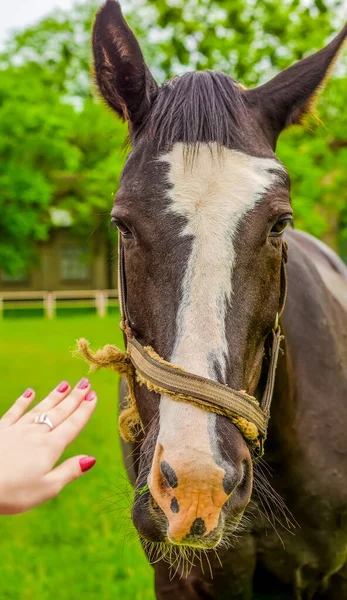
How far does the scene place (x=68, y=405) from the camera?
241 centimetres

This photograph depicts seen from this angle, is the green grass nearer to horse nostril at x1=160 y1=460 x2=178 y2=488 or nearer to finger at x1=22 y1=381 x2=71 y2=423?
finger at x1=22 y1=381 x2=71 y2=423

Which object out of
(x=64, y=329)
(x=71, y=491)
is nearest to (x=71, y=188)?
(x=64, y=329)

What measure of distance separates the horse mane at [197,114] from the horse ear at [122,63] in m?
0.09

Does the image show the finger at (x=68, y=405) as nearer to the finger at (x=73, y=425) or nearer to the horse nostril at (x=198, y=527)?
the finger at (x=73, y=425)

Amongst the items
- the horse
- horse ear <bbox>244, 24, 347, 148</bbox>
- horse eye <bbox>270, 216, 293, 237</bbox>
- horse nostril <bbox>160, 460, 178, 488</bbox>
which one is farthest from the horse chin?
horse ear <bbox>244, 24, 347, 148</bbox>

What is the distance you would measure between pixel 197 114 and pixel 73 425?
115 cm

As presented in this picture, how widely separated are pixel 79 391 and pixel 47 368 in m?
10.7

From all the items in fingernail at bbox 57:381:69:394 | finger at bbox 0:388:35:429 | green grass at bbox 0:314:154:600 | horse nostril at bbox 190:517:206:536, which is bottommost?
green grass at bbox 0:314:154:600

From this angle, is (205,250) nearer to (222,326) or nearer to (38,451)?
(222,326)

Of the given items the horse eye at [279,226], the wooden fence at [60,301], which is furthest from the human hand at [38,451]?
the wooden fence at [60,301]

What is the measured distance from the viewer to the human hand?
2.00m

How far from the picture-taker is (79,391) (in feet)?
8.23

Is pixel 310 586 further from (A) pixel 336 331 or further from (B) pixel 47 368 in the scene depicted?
(B) pixel 47 368

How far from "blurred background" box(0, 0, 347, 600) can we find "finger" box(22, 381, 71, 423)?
1162mm
